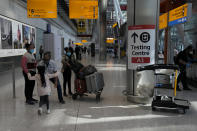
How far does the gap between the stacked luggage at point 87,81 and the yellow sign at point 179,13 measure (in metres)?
6.14

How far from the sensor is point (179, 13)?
10.7 metres

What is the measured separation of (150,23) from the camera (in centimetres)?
627

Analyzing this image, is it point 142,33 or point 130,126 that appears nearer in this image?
point 130,126

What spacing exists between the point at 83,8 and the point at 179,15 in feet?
20.4

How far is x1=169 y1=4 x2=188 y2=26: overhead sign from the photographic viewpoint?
10.1 metres

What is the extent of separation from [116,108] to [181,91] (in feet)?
11.6

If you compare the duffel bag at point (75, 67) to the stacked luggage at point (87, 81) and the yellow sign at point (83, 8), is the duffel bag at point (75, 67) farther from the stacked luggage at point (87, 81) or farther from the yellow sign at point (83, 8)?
the yellow sign at point (83, 8)

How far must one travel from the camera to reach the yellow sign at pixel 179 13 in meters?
10.1

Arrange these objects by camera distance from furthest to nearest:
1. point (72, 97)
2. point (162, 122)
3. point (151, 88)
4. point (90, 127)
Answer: point (72, 97) → point (151, 88) → point (162, 122) → point (90, 127)

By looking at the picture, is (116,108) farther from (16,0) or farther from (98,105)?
(16,0)

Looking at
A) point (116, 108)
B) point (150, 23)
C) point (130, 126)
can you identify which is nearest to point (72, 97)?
point (116, 108)

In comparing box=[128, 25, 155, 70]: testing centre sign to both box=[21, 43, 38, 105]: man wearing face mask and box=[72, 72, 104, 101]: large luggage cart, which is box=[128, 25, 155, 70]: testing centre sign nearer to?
box=[72, 72, 104, 101]: large luggage cart

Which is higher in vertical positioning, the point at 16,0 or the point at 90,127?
the point at 16,0

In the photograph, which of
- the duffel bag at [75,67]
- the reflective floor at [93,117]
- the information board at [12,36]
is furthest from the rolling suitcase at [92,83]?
the information board at [12,36]
